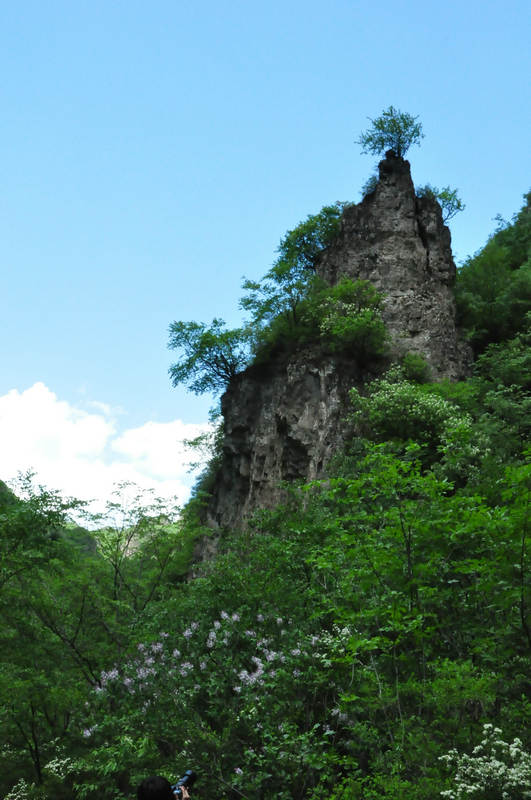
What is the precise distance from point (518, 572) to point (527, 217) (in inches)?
1383

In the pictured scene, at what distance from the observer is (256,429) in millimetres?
27734

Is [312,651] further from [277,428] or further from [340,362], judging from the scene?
[277,428]

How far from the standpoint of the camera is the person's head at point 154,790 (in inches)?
140

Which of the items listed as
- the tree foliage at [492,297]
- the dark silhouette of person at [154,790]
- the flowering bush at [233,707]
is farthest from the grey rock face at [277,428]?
the dark silhouette of person at [154,790]

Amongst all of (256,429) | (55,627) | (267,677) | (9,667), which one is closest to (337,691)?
(267,677)

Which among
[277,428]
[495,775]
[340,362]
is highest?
[340,362]

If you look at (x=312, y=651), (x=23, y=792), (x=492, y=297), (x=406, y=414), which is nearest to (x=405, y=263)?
(x=492, y=297)

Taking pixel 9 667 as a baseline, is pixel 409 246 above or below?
above

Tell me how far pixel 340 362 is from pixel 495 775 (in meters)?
20.6

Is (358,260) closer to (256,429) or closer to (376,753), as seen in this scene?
(256,429)

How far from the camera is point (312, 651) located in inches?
316

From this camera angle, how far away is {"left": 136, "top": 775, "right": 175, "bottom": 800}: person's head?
3.55 meters

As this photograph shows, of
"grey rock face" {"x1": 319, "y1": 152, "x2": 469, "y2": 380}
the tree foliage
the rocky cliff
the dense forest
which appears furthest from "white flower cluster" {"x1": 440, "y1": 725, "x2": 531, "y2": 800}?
the tree foliage

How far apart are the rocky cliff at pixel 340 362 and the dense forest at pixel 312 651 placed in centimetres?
700
